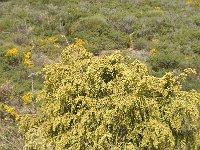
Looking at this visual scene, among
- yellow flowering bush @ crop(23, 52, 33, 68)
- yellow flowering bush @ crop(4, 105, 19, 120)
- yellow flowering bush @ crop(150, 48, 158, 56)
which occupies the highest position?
yellow flowering bush @ crop(4, 105, 19, 120)

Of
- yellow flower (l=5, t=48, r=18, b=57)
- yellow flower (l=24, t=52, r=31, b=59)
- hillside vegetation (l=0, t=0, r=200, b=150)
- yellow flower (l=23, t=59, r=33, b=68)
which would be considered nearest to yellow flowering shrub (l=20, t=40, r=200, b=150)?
hillside vegetation (l=0, t=0, r=200, b=150)

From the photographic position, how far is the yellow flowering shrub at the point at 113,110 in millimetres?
6656

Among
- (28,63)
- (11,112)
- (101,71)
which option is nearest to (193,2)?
(28,63)

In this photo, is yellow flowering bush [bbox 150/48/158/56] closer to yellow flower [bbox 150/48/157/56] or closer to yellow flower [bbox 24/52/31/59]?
yellow flower [bbox 150/48/157/56]

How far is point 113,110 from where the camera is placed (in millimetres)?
6660

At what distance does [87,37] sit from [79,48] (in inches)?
394

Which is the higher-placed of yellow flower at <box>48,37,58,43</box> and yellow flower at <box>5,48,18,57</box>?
yellow flower at <box>5,48,18,57</box>

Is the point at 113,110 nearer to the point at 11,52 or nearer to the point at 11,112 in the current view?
the point at 11,112

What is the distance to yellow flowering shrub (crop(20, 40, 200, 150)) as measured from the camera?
666 centimetres

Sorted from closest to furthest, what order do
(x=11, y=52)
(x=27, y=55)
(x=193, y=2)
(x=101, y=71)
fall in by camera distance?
(x=101, y=71) → (x=27, y=55) → (x=11, y=52) → (x=193, y=2)

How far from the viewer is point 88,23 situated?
62.7 ft

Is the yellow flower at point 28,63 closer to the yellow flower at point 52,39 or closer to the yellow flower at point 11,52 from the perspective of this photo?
the yellow flower at point 11,52

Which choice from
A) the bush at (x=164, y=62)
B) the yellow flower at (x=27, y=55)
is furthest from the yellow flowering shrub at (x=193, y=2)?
the yellow flower at (x=27, y=55)

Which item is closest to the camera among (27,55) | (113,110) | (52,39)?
(113,110)
